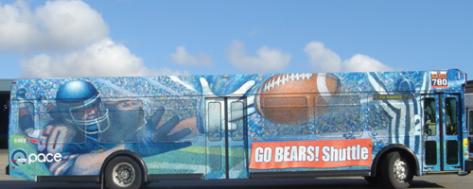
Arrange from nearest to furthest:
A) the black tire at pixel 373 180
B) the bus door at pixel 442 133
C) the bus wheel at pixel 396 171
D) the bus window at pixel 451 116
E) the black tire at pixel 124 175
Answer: the black tire at pixel 124 175
the bus wheel at pixel 396 171
the bus door at pixel 442 133
the bus window at pixel 451 116
the black tire at pixel 373 180

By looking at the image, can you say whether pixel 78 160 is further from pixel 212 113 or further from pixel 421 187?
pixel 421 187

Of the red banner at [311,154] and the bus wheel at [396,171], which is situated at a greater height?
the red banner at [311,154]

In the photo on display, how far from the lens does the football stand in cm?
1335

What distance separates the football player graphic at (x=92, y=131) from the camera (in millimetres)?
13258

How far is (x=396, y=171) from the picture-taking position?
1338 cm

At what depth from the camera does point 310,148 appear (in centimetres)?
1338

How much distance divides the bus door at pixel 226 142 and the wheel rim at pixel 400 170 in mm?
3378

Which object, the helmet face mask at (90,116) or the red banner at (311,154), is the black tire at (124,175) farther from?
the red banner at (311,154)

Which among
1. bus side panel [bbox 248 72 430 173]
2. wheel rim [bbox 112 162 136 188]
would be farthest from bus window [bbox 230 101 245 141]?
wheel rim [bbox 112 162 136 188]

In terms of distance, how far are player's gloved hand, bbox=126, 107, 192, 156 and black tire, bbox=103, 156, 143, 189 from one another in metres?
0.33

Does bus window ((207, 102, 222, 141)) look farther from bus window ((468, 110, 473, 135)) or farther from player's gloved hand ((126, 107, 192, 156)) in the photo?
bus window ((468, 110, 473, 135))

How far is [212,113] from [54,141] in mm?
3596

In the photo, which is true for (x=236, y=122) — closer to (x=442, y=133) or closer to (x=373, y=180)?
(x=373, y=180)

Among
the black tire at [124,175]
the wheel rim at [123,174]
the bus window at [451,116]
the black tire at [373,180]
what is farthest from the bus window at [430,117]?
the wheel rim at [123,174]
